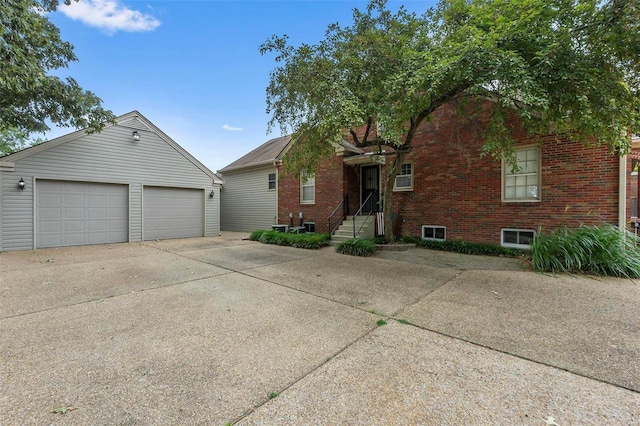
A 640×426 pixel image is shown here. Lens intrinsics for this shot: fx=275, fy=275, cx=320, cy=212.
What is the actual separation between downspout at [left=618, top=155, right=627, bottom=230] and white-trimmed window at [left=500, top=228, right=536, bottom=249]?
1679 millimetres

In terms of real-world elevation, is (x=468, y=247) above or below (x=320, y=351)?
above

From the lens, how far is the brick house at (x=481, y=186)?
683 cm

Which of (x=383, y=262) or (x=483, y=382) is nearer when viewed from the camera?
(x=483, y=382)

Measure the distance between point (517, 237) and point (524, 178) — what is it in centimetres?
170

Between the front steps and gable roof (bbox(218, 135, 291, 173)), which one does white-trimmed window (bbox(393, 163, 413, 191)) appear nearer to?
the front steps

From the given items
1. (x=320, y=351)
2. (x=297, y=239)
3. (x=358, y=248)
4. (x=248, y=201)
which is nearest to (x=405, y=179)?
(x=358, y=248)

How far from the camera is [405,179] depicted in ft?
32.9

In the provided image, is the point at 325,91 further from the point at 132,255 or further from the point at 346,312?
the point at 132,255

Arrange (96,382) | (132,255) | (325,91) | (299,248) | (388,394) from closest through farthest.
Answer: (388,394)
(96,382)
(325,91)
(132,255)
(299,248)

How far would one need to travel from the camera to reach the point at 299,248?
948 centimetres

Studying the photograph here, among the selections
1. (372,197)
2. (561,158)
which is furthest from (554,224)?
(372,197)

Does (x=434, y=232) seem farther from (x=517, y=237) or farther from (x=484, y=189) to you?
(x=517, y=237)

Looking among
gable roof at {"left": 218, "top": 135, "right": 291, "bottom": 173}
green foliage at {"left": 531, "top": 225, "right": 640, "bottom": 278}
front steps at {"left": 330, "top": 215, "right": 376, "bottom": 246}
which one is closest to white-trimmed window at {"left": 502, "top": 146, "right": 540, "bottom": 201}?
green foliage at {"left": 531, "top": 225, "right": 640, "bottom": 278}

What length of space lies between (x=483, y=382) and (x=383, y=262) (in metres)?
4.70
